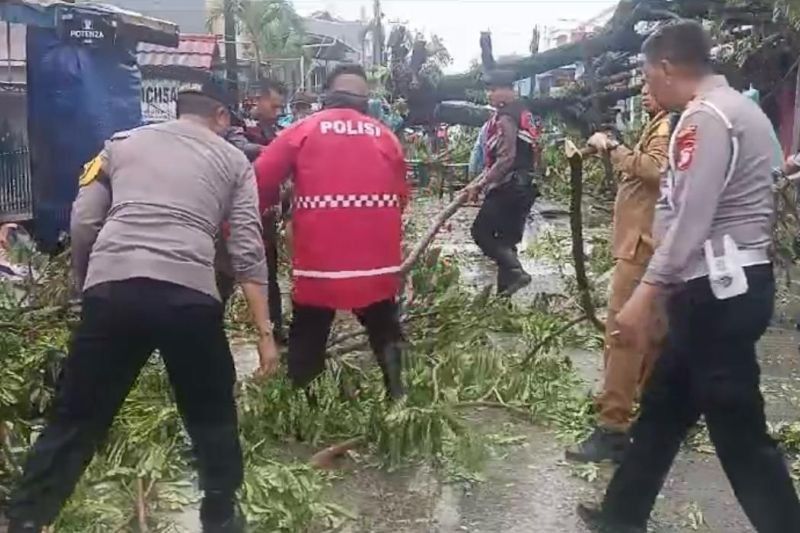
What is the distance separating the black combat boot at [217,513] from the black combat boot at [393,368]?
158 cm

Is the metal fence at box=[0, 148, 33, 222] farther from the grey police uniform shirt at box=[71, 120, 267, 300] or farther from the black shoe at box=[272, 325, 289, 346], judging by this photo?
the grey police uniform shirt at box=[71, 120, 267, 300]

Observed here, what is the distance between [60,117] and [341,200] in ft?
25.0

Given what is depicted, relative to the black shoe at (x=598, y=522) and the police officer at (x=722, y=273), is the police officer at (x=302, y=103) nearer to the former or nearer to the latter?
the black shoe at (x=598, y=522)

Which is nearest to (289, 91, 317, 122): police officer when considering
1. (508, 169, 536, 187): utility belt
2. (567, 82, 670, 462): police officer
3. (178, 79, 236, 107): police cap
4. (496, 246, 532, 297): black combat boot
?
(508, 169, 536, 187): utility belt

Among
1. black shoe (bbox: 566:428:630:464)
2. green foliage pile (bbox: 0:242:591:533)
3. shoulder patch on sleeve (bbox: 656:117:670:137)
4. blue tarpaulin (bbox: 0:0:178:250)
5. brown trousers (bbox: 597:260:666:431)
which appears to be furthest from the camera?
blue tarpaulin (bbox: 0:0:178:250)

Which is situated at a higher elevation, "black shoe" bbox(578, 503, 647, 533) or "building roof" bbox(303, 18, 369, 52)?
"building roof" bbox(303, 18, 369, 52)

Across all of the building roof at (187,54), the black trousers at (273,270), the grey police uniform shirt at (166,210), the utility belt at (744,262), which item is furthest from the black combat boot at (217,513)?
the building roof at (187,54)

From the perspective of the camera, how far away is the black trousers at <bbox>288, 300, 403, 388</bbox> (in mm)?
5133

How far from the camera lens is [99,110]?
11.8 m

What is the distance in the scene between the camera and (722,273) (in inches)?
136

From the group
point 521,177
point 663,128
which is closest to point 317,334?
point 663,128

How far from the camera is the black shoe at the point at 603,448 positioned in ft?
16.0

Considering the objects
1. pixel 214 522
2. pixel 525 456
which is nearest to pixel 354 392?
pixel 525 456

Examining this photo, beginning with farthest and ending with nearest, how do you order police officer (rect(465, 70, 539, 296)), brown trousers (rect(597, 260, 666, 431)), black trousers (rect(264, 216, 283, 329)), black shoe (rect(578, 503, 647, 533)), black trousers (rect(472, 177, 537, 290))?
black trousers (rect(472, 177, 537, 290)) < police officer (rect(465, 70, 539, 296)) < black trousers (rect(264, 216, 283, 329)) < brown trousers (rect(597, 260, 666, 431)) < black shoe (rect(578, 503, 647, 533))
